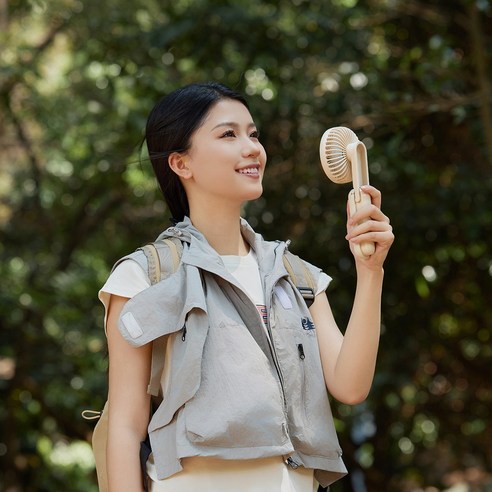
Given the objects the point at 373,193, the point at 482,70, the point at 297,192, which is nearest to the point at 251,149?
the point at 373,193

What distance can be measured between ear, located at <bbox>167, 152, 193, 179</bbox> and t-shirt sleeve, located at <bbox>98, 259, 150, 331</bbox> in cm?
27

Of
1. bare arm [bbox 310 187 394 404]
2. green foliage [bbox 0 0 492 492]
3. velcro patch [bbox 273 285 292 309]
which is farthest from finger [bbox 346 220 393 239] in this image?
green foliage [bbox 0 0 492 492]

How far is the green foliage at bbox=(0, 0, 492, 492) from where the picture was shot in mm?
5566

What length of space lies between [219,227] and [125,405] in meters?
0.48

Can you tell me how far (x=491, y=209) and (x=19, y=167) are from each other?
4.78 meters

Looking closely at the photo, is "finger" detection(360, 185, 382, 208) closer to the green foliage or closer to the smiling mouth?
the smiling mouth

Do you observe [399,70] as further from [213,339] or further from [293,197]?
[213,339]

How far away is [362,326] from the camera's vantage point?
7.39 feet

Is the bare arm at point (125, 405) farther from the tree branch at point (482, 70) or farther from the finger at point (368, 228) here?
the tree branch at point (482, 70)

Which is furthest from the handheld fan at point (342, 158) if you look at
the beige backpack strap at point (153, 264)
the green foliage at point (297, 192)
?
the green foliage at point (297, 192)

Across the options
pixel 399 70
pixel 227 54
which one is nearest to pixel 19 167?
pixel 227 54

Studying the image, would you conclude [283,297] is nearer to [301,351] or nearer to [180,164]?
[301,351]

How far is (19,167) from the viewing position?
8.88 metres

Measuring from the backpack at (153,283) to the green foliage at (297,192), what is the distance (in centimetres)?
288
